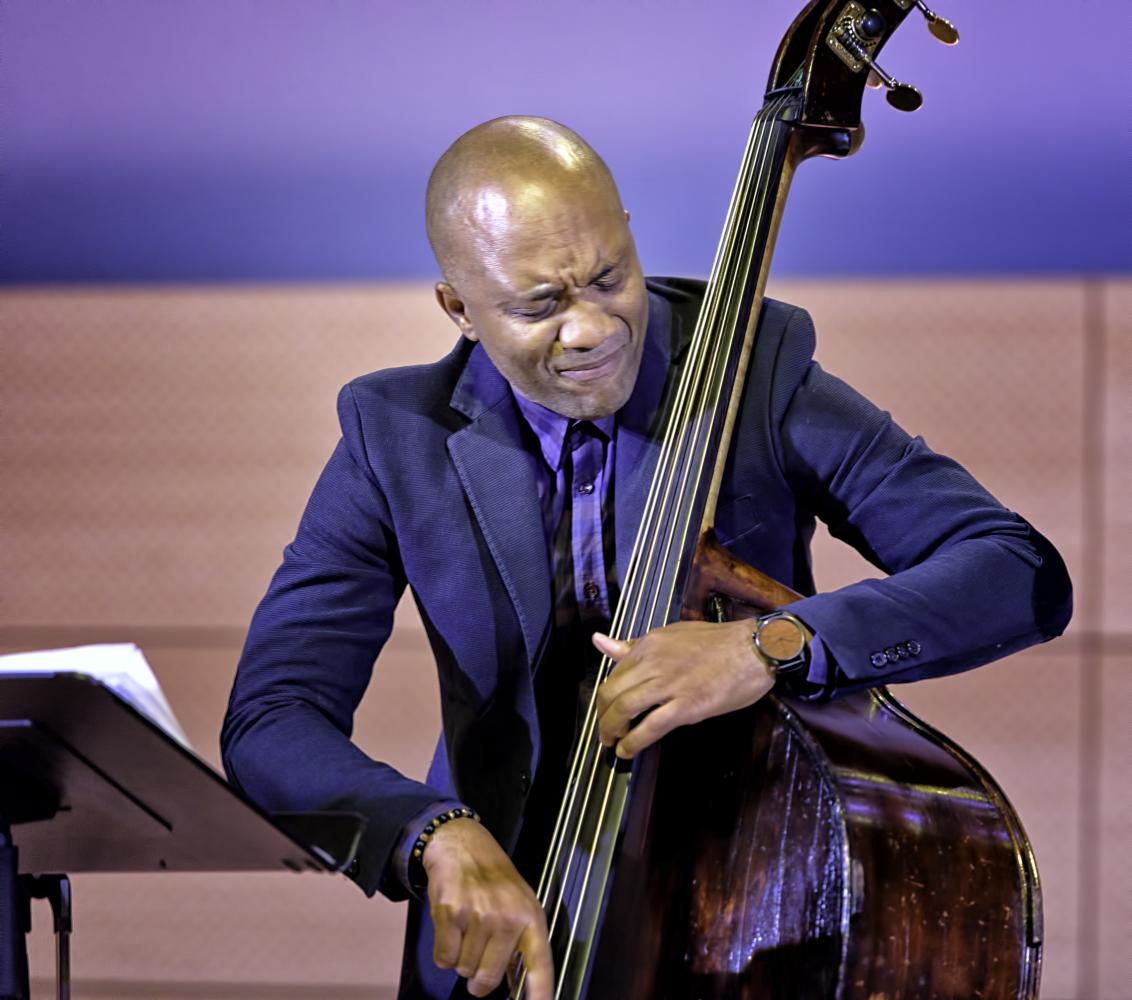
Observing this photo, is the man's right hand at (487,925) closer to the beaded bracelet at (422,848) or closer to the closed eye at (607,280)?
the beaded bracelet at (422,848)

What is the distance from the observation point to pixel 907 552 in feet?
4.22

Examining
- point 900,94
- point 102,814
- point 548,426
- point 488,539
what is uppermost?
point 900,94

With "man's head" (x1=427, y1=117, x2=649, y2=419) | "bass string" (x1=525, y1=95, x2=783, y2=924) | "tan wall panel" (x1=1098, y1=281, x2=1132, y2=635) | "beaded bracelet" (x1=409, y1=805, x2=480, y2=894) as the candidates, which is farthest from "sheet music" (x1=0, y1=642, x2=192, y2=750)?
"tan wall panel" (x1=1098, y1=281, x2=1132, y2=635)

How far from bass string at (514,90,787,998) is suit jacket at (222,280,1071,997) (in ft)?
0.17

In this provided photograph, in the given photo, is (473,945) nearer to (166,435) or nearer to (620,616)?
(620,616)

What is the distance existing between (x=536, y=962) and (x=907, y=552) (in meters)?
0.52

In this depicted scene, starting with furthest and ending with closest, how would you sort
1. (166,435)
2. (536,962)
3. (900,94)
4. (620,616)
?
1. (166,435)
2. (900,94)
3. (620,616)
4. (536,962)

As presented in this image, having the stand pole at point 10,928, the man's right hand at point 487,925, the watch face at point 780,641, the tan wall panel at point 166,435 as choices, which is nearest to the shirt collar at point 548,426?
the watch face at point 780,641

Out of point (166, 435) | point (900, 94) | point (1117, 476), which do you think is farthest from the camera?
point (166, 435)

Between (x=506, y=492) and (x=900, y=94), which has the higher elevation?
(x=900, y=94)

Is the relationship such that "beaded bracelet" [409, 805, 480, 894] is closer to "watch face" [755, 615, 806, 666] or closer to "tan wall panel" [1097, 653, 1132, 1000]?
"watch face" [755, 615, 806, 666]

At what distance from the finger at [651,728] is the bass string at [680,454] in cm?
6

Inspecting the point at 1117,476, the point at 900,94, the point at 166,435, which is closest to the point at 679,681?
the point at 900,94

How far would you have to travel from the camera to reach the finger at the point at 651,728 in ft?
3.44
